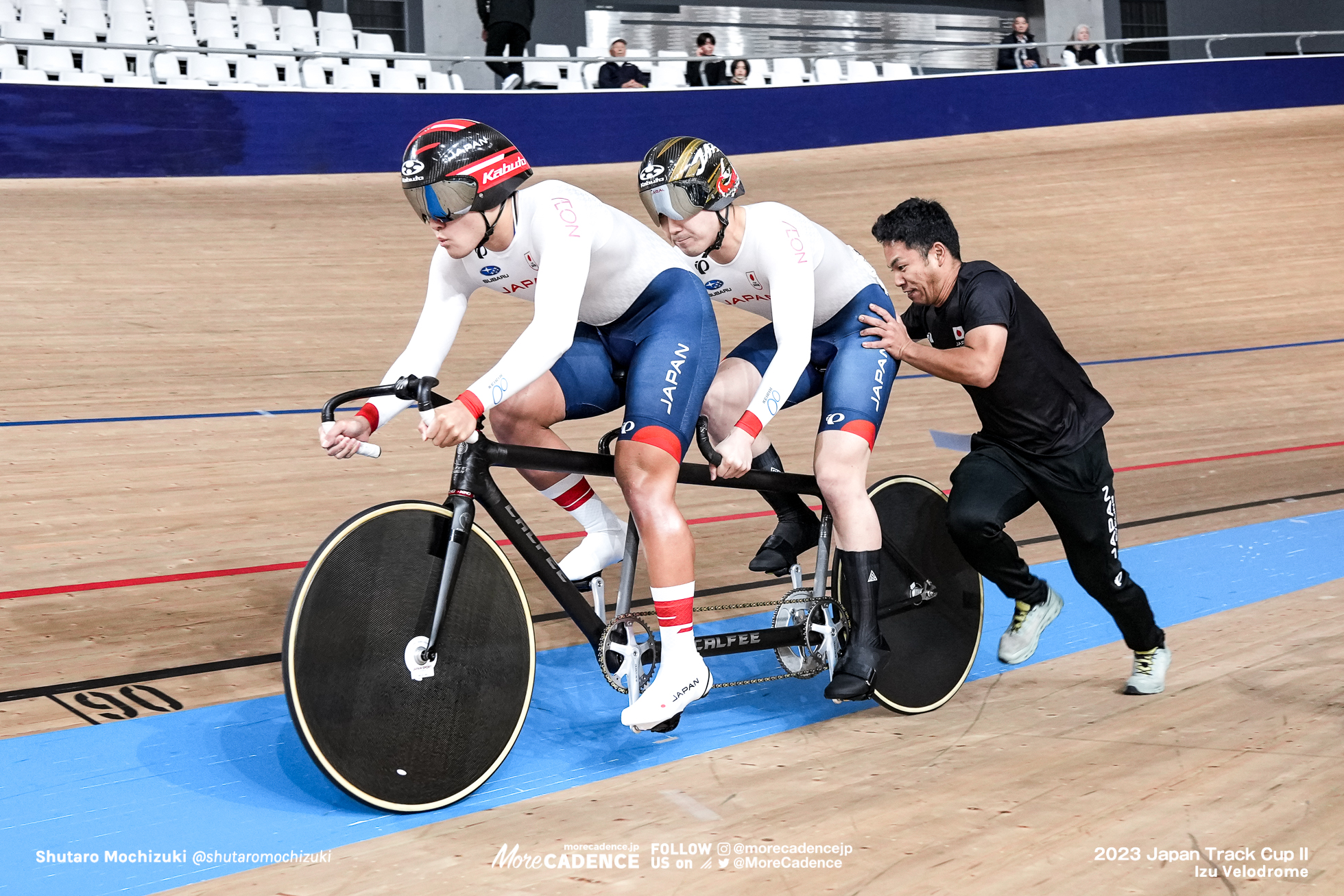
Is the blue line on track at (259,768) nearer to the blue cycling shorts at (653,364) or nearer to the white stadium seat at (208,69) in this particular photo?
the blue cycling shorts at (653,364)

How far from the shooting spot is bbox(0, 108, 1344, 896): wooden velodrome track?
1.99 meters

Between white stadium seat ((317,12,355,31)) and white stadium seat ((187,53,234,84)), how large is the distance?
2.23m

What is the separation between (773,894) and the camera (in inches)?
69.3

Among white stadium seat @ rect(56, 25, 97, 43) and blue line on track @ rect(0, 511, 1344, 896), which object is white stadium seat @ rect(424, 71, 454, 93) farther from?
blue line on track @ rect(0, 511, 1344, 896)

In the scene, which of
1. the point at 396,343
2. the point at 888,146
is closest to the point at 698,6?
the point at 888,146

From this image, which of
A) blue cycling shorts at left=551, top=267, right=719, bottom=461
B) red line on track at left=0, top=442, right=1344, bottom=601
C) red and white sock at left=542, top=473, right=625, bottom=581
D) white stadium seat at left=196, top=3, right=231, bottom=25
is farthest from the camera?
white stadium seat at left=196, top=3, right=231, bottom=25

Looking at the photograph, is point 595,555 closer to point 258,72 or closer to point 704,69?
point 258,72

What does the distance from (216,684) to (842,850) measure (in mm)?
1593

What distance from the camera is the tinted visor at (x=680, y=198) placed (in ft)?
7.97

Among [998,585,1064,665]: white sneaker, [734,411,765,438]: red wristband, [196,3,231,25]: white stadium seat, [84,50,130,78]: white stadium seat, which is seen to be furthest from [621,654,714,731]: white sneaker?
[196,3,231,25]: white stadium seat

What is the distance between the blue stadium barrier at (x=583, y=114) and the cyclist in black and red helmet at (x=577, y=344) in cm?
741

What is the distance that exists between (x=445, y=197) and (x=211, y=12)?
34.1 ft

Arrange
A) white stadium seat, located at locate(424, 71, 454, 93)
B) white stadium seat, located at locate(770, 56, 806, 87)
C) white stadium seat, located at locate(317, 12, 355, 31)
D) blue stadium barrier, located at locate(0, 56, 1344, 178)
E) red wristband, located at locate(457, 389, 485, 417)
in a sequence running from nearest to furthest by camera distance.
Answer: red wristband, located at locate(457, 389, 485, 417) < blue stadium barrier, located at locate(0, 56, 1344, 178) < white stadium seat, located at locate(424, 71, 454, 93) < white stadium seat, located at locate(317, 12, 355, 31) < white stadium seat, located at locate(770, 56, 806, 87)

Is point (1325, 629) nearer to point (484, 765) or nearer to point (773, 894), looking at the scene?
point (773, 894)
